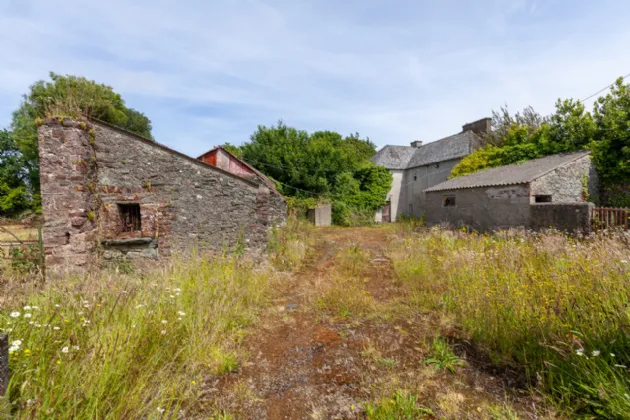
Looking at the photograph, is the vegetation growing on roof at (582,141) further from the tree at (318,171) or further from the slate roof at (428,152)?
the tree at (318,171)

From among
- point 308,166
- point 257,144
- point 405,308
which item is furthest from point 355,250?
point 257,144

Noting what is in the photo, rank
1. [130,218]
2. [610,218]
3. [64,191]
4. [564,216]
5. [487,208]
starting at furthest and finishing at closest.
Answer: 1. [487,208]
2. [564,216]
3. [610,218]
4. [130,218]
5. [64,191]

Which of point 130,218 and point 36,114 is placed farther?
point 36,114

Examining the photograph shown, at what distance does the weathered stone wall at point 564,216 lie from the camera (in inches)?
318

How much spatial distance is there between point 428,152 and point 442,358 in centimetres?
2408

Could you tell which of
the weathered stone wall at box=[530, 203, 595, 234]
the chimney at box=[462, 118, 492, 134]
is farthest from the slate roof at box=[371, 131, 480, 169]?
the weathered stone wall at box=[530, 203, 595, 234]

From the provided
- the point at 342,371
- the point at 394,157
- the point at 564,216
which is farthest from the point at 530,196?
the point at 394,157

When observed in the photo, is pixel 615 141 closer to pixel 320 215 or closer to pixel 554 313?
pixel 554 313

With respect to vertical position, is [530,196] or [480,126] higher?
[480,126]

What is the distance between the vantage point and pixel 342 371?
3.27 meters

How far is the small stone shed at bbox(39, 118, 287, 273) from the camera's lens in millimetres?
5457

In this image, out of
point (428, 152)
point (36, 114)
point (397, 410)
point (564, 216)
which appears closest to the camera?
point (397, 410)

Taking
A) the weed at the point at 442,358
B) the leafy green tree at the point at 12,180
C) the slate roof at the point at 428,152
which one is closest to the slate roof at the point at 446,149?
the slate roof at the point at 428,152

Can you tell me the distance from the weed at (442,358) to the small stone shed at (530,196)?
27.4ft
